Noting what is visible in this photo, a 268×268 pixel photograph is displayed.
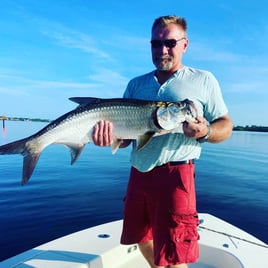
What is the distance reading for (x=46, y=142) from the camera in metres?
3.88

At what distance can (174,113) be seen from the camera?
3.53m

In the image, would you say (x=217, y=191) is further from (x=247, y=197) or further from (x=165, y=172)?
(x=165, y=172)

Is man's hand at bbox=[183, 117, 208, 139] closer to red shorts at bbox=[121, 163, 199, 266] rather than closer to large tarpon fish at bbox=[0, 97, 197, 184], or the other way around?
large tarpon fish at bbox=[0, 97, 197, 184]

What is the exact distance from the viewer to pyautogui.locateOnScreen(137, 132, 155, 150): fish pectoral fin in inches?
144

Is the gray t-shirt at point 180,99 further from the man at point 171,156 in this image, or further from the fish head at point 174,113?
the fish head at point 174,113

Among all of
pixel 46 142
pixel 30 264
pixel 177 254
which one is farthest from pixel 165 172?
pixel 30 264

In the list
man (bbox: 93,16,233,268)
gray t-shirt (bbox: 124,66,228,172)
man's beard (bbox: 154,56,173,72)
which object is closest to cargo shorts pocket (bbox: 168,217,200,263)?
man (bbox: 93,16,233,268)

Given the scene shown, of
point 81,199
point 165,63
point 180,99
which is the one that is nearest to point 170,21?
point 165,63

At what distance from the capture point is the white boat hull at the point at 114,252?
477 centimetres

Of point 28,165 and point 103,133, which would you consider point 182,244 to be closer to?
point 103,133

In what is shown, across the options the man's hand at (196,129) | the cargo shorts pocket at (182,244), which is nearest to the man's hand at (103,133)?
the man's hand at (196,129)

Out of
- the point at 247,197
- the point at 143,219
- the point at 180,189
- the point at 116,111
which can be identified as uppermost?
the point at 116,111

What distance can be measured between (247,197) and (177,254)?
36.6 ft

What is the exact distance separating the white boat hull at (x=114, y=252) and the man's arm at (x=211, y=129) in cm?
229
